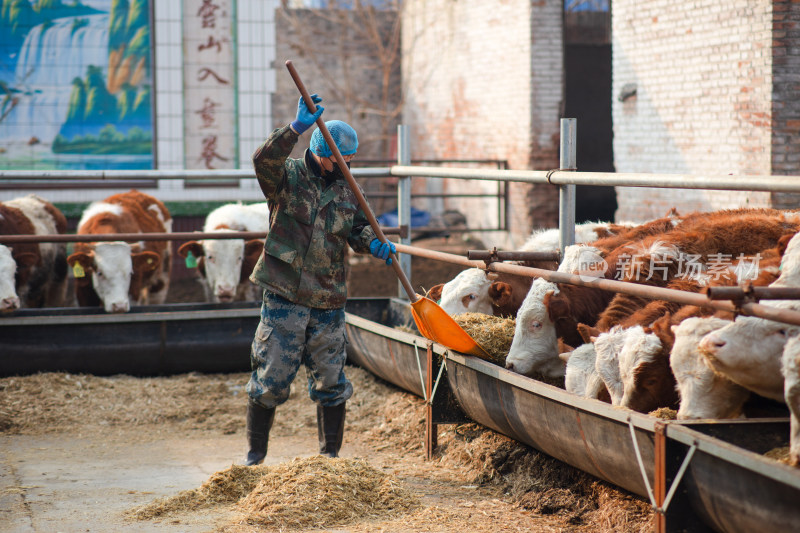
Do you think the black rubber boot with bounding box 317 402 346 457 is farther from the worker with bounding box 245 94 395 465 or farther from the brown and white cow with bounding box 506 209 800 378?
the brown and white cow with bounding box 506 209 800 378

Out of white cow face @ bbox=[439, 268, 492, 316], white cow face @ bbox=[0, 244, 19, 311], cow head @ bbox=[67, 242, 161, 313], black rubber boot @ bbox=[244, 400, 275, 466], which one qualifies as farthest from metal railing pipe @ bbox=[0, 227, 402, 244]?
black rubber boot @ bbox=[244, 400, 275, 466]

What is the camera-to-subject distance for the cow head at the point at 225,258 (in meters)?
7.67

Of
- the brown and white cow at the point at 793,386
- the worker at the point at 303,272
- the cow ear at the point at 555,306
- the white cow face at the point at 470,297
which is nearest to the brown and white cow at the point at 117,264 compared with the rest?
the white cow face at the point at 470,297

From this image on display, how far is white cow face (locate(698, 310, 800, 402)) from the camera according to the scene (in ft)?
10.2

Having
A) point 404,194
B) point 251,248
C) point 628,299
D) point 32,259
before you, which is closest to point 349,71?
point 251,248

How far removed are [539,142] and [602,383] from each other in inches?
338

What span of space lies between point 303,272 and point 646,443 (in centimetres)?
186

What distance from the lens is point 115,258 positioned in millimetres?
7074

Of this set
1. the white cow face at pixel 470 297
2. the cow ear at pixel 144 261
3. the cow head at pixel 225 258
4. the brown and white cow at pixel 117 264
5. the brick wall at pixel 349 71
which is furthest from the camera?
the brick wall at pixel 349 71

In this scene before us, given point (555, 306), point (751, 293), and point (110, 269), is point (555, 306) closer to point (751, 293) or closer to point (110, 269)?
point (751, 293)

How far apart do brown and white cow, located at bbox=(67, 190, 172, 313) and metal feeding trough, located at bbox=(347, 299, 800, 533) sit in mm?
3014

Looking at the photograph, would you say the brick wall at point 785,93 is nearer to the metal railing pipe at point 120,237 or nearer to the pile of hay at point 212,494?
the metal railing pipe at point 120,237

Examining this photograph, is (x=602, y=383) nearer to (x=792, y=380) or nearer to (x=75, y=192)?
(x=792, y=380)

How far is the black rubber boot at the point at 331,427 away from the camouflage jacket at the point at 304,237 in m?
0.55
